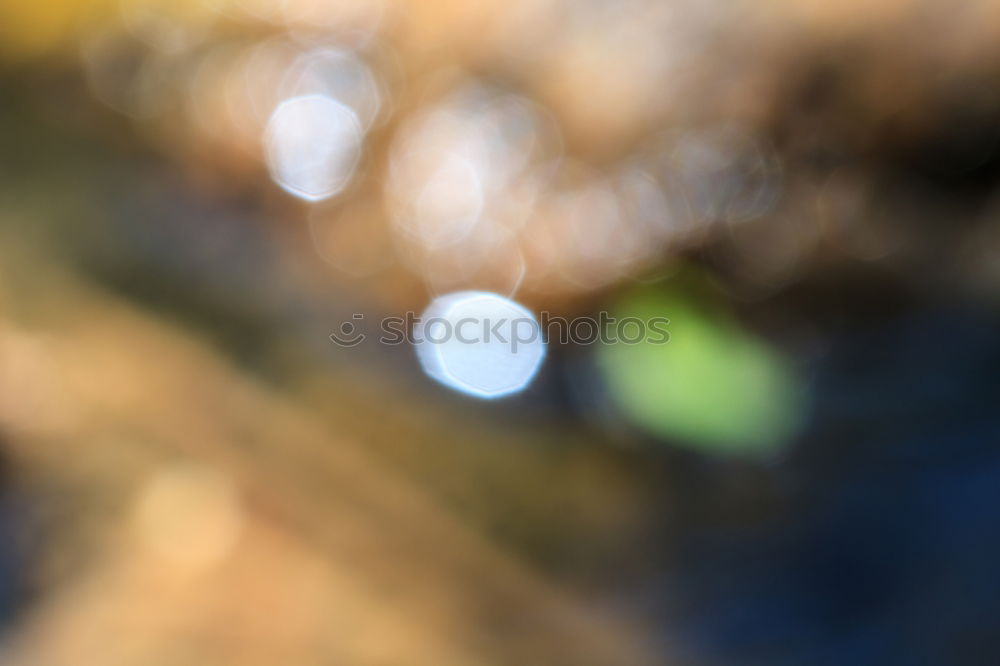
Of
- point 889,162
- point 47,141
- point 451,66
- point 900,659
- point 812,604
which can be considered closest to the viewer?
point 900,659

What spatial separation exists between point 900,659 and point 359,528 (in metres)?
0.68

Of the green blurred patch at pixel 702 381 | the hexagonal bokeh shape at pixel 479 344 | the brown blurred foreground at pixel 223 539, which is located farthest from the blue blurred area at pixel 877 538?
the hexagonal bokeh shape at pixel 479 344

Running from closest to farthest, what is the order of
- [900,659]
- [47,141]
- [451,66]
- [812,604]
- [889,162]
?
[900,659] → [812,604] → [889,162] → [451,66] → [47,141]

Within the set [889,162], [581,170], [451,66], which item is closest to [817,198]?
[889,162]

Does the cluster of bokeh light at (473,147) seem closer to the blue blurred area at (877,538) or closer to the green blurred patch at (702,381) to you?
the green blurred patch at (702,381)

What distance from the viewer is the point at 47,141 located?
1851 millimetres

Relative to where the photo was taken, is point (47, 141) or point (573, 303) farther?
point (47, 141)

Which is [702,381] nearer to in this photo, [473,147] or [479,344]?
[479,344]

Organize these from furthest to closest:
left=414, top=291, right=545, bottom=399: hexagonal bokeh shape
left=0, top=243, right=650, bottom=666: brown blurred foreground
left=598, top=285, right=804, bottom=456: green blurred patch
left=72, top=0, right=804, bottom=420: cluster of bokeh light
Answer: left=72, top=0, right=804, bottom=420: cluster of bokeh light, left=414, top=291, right=545, bottom=399: hexagonal bokeh shape, left=598, top=285, right=804, bottom=456: green blurred patch, left=0, top=243, right=650, bottom=666: brown blurred foreground

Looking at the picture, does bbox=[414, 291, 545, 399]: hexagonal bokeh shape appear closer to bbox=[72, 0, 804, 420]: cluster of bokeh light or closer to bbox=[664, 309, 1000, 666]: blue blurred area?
bbox=[72, 0, 804, 420]: cluster of bokeh light

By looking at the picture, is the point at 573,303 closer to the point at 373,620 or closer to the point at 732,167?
the point at 732,167

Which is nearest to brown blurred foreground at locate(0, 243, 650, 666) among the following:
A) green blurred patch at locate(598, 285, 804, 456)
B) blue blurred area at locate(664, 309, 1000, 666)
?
blue blurred area at locate(664, 309, 1000, 666)

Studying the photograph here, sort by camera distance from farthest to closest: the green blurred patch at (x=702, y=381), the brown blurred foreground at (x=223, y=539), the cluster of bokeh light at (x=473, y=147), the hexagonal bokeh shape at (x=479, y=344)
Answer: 1. the cluster of bokeh light at (x=473, y=147)
2. the hexagonal bokeh shape at (x=479, y=344)
3. the green blurred patch at (x=702, y=381)
4. the brown blurred foreground at (x=223, y=539)

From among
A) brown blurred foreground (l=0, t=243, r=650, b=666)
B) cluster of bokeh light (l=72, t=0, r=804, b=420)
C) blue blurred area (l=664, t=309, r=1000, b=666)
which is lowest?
brown blurred foreground (l=0, t=243, r=650, b=666)
